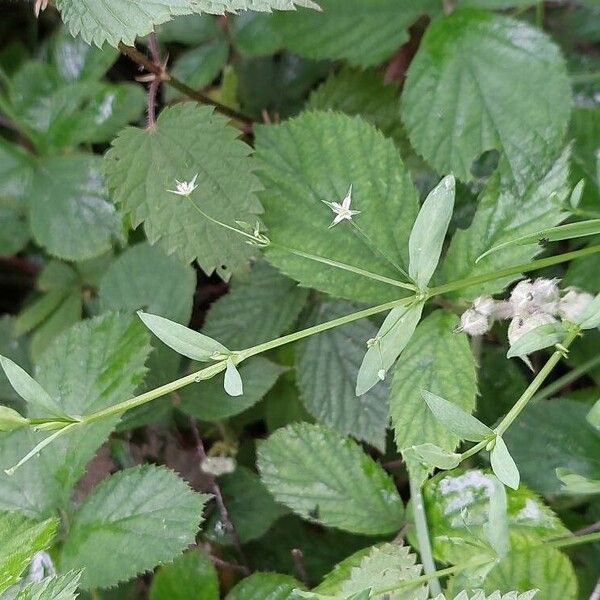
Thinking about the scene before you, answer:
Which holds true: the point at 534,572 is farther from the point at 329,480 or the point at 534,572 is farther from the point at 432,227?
the point at 432,227

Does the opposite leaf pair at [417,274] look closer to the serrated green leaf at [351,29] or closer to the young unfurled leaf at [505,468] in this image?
the young unfurled leaf at [505,468]

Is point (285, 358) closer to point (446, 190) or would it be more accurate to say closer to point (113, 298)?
point (113, 298)

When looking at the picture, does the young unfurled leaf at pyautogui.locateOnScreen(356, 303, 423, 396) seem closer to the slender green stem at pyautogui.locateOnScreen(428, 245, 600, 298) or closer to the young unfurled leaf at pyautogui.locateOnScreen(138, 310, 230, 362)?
the slender green stem at pyautogui.locateOnScreen(428, 245, 600, 298)

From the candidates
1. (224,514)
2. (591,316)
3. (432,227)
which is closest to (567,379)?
(591,316)

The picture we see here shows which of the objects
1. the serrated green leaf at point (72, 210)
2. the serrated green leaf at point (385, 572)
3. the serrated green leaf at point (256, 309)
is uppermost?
the serrated green leaf at point (72, 210)

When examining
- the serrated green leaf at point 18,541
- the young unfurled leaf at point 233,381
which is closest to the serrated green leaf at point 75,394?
the serrated green leaf at point 18,541

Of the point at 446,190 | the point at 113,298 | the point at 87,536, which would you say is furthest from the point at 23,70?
the point at 446,190
